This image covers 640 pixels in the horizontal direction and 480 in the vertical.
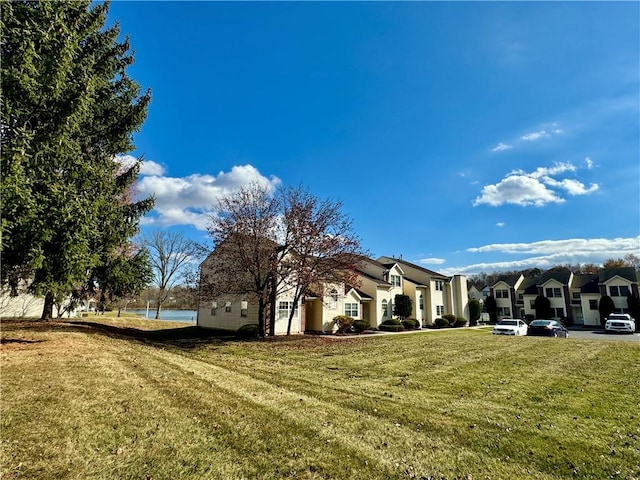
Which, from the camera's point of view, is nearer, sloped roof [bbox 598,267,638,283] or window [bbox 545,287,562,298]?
sloped roof [bbox 598,267,638,283]

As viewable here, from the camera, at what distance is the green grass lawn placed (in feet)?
14.9

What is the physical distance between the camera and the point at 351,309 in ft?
92.8

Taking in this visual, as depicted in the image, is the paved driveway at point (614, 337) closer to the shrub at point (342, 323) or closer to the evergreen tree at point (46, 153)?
the shrub at point (342, 323)

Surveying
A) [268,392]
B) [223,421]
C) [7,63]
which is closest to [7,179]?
[7,63]

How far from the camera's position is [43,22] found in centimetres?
927

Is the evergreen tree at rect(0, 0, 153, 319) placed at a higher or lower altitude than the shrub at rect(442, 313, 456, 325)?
higher

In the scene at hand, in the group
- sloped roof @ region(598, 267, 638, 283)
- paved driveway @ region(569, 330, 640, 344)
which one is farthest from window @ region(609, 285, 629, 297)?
paved driveway @ region(569, 330, 640, 344)

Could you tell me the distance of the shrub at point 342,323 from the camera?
26.0 m

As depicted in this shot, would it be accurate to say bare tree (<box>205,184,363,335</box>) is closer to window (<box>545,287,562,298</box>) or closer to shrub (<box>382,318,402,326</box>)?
shrub (<box>382,318,402,326</box>)

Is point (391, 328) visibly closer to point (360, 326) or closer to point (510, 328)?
point (360, 326)

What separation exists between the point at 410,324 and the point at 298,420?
91.5ft

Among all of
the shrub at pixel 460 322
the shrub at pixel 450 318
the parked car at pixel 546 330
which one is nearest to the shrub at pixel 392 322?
the shrub at pixel 450 318

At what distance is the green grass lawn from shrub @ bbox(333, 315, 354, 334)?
1452cm

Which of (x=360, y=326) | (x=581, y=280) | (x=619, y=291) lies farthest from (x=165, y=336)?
(x=581, y=280)
